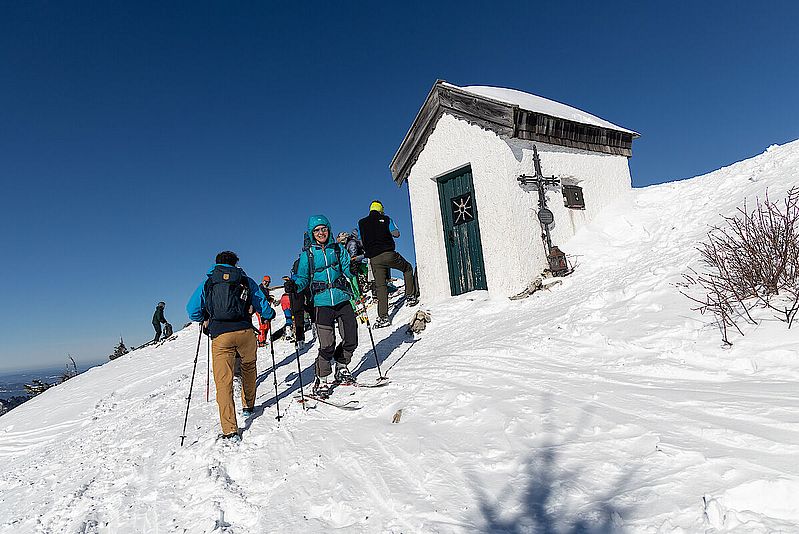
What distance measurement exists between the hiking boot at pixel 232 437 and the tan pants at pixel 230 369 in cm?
3

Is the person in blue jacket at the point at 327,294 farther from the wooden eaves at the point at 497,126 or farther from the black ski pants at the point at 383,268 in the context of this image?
the wooden eaves at the point at 497,126

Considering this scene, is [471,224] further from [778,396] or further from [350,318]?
[778,396]

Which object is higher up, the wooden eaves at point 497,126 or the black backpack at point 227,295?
the wooden eaves at point 497,126

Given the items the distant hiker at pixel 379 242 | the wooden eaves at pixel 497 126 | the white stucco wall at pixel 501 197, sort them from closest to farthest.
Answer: the distant hiker at pixel 379 242
the white stucco wall at pixel 501 197
the wooden eaves at pixel 497 126

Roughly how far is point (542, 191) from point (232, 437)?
7.50 meters

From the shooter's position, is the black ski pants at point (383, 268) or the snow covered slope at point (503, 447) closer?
the snow covered slope at point (503, 447)

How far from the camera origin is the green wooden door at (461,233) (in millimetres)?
9203

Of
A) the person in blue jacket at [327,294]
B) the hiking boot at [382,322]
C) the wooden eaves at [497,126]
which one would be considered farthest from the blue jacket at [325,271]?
the wooden eaves at [497,126]

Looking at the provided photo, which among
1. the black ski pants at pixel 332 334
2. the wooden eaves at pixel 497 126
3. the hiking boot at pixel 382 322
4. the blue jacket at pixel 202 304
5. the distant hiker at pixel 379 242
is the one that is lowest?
the hiking boot at pixel 382 322

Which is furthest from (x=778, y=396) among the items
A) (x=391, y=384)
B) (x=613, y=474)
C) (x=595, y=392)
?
(x=391, y=384)

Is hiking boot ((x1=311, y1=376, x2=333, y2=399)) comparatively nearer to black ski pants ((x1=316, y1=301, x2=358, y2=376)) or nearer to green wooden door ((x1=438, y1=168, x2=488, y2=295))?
black ski pants ((x1=316, y1=301, x2=358, y2=376))

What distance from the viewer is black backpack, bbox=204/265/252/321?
4.45 m

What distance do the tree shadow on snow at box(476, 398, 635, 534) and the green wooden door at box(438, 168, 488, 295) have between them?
6.76 m

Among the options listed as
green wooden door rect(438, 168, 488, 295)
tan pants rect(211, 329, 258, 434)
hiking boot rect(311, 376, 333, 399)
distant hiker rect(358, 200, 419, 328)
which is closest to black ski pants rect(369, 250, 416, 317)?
distant hiker rect(358, 200, 419, 328)
